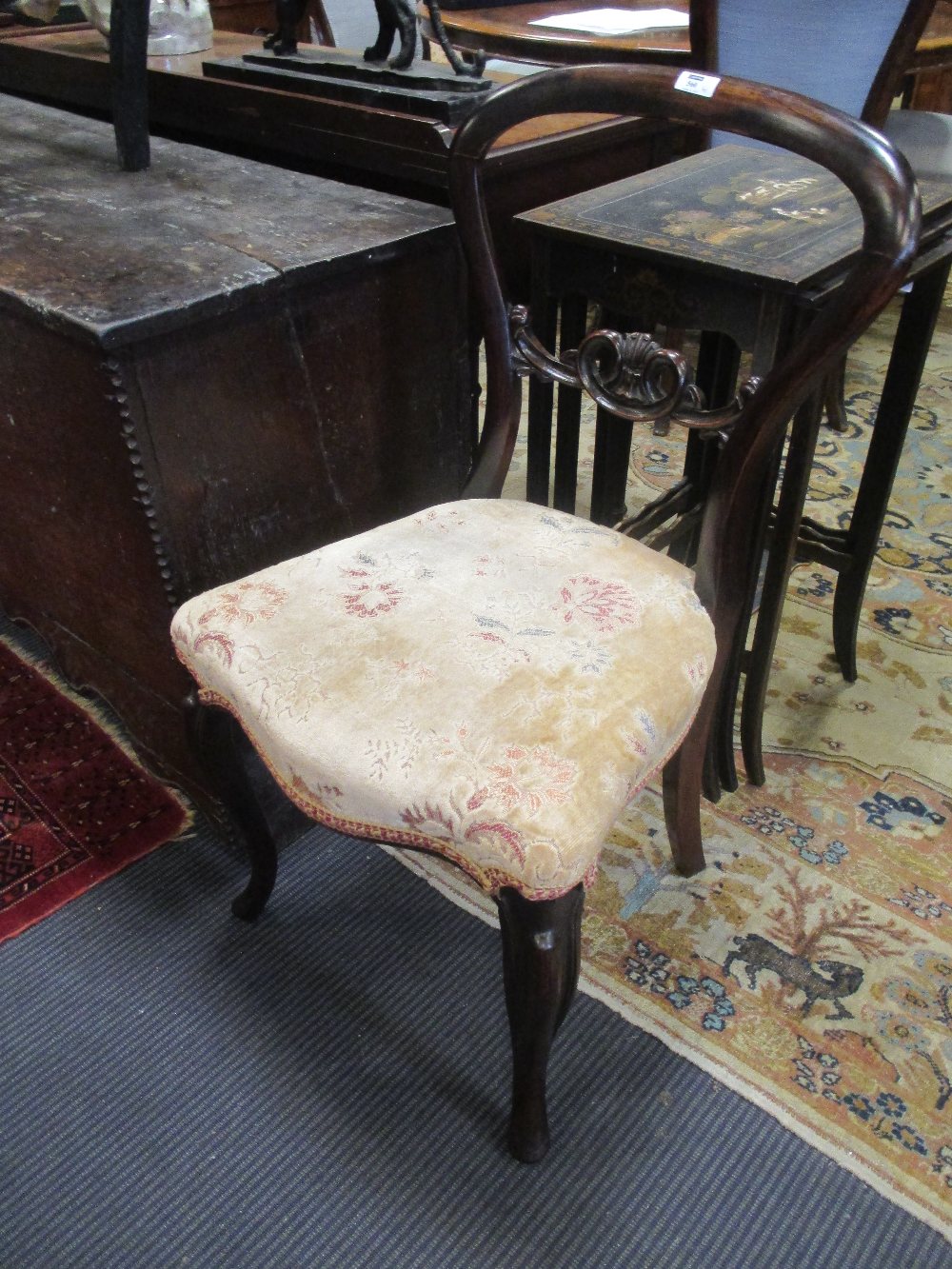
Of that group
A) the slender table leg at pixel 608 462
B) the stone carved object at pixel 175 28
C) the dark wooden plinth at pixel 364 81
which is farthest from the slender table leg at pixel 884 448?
the stone carved object at pixel 175 28

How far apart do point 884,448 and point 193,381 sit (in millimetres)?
916

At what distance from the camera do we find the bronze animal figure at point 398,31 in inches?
51.1

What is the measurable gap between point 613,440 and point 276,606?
2.52 feet

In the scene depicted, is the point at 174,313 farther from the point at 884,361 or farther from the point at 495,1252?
the point at 884,361

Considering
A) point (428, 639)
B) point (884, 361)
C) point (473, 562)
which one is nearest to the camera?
point (428, 639)

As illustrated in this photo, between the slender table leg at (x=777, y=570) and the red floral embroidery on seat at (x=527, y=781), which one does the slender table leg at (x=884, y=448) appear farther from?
the red floral embroidery on seat at (x=527, y=781)

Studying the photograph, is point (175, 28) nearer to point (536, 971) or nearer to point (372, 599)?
point (372, 599)

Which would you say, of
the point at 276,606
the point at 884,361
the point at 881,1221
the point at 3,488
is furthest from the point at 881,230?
the point at 884,361

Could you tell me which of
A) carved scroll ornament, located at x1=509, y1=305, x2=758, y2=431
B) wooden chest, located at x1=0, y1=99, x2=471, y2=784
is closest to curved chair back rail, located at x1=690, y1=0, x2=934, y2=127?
wooden chest, located at x1=0, y1=99, x2=471, y2=784

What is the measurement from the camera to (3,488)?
1.34 m

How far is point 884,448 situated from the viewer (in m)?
1.36

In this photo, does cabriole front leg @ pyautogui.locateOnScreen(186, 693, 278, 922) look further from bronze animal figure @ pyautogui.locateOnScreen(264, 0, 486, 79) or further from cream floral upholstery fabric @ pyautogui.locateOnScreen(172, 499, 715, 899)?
bronze animal figure @ pyautogui.locateOnScreen(264, 0, 486, 79)

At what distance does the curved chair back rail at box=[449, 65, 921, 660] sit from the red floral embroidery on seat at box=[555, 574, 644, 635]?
0.37ft

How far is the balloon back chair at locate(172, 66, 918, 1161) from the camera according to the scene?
785 millimetres
